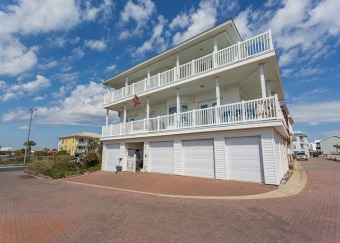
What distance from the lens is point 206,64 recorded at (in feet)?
47.7

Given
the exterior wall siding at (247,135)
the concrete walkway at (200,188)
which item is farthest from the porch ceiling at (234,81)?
the concrete walkway at (200,188)

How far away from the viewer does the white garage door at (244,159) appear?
10898 millimetres

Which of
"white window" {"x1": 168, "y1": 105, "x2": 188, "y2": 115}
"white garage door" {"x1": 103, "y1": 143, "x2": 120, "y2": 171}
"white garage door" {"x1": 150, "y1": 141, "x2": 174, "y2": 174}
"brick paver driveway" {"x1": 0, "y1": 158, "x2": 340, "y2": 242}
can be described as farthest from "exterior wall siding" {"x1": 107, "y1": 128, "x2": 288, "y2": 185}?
"white garage door" {"x1": 103, "y1": 143, "x2": 120, "y2": 171}

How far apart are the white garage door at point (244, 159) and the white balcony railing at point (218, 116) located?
1.28m

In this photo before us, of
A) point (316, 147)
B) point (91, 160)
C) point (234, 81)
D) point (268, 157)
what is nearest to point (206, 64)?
point (234, 81)

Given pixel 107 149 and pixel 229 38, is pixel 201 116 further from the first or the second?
pixel 107 149

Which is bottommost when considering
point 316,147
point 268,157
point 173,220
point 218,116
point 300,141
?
point 173,220

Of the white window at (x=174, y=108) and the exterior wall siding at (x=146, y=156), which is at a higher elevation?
the white window at (x=174, y=108)

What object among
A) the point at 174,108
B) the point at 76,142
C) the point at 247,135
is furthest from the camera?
the point at 76,142

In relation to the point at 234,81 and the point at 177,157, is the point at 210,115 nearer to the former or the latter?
the point at 234,81

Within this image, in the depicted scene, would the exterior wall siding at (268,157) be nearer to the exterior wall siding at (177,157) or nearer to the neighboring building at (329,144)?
the exterior wall siding at (177,157)

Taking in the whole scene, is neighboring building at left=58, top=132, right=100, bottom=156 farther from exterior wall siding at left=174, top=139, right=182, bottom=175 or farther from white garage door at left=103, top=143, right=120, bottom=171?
exterior wall siding at left=174, top=139, right=182, bottom=175

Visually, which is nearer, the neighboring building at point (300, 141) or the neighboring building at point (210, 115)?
the neighboring building at point (210, 115)

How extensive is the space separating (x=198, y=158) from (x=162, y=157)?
3.48 meters
